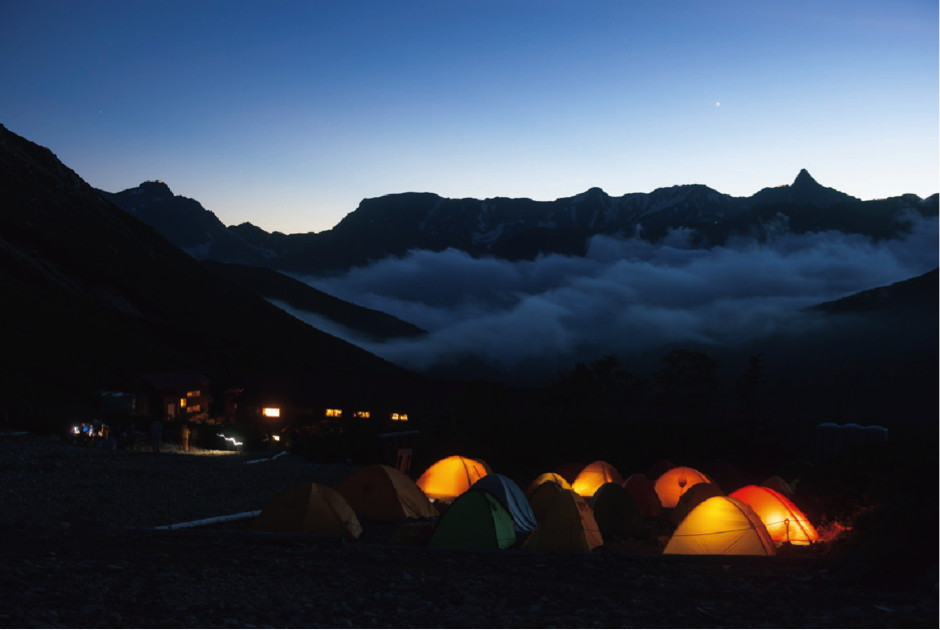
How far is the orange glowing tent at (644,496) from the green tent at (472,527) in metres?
8.15

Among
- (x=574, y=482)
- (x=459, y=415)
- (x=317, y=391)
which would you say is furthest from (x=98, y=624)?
(x=317, y=391)

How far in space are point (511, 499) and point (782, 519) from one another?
22.8 feet

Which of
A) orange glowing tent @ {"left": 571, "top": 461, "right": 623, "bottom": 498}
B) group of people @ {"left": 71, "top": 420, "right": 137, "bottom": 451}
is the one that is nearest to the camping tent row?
orange glowing tent @ {"left": 571, "top": 461, "right": 623, "bottom": 498}

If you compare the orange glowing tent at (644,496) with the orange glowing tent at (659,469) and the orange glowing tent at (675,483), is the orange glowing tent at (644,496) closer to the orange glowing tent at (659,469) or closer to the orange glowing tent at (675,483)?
the orange glowing tent at (675,483)

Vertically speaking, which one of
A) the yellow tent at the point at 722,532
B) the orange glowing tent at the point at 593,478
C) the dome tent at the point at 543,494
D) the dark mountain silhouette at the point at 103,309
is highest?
Result: the dark mountain silhouette at the point at 103,309

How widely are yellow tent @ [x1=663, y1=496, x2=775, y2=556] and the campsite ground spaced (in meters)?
1.06

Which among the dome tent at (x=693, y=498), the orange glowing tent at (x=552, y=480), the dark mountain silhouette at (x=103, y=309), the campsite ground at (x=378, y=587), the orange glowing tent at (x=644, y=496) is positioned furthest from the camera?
the dark mountain silhouette at (x=103, y=309)

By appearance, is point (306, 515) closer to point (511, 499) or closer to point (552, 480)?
point (511, 499)

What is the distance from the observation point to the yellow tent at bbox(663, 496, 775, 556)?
1364 centimetres

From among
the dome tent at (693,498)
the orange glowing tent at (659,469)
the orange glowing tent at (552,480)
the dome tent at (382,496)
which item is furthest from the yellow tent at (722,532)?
the orange glowing tent at (659,469)

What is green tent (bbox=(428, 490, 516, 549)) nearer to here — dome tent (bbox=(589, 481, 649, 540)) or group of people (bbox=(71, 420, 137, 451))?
dome tent (bbox=(589, 481, 649, 540))

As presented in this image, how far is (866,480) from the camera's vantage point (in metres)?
15.3

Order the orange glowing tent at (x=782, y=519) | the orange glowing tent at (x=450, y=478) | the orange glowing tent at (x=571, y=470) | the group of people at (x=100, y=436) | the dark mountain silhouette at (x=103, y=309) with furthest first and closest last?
1. the dark mountain silhouette at (x=103, y=309)
2. the group of people at (x=100, y=436)
3. the orange glowing tent at (x=571, y=470)
4. the orange glowing tent at (x=450, y=478)
5. the orange glowing tent at (x=782, y=519)

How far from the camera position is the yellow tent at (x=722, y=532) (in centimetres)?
1364
